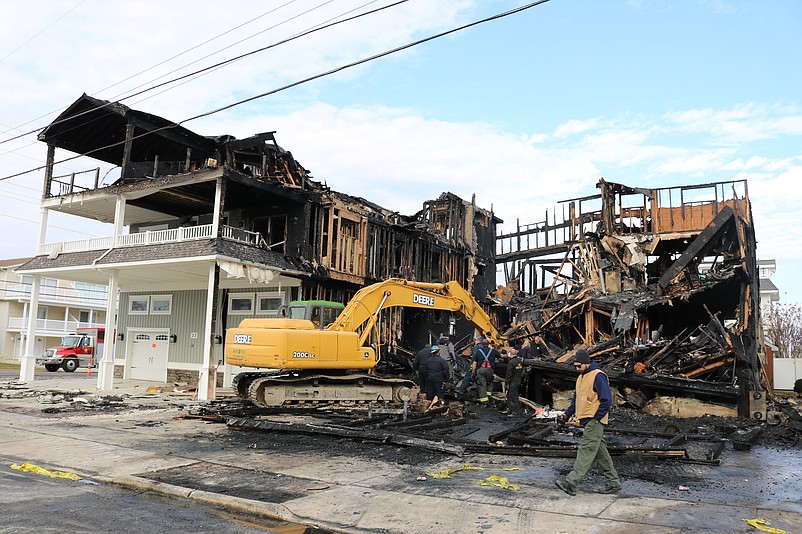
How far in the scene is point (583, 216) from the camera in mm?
25891

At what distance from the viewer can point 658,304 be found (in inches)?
744

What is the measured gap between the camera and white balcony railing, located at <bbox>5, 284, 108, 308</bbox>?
49406mm

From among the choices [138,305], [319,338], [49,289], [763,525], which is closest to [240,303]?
[138,305]

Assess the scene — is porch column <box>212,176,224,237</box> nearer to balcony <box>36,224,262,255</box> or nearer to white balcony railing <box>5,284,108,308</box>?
balcony <box>36,224,262,255</box>

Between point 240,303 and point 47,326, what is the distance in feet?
112

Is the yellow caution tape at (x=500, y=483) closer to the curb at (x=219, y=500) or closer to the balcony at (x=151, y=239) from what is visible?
the curb at (x=219, y=500)

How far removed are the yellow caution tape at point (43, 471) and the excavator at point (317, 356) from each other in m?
5.49

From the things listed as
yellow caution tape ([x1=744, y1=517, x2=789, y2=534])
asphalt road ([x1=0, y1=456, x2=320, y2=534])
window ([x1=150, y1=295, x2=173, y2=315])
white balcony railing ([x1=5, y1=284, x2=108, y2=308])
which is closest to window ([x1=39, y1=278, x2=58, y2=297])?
white balcony railing ([x1=5, y1=284, x2=108, y2=308])

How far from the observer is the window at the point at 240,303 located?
76.1ft

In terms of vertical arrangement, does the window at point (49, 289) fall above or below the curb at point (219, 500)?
above

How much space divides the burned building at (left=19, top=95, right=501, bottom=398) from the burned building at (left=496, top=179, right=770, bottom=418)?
6.35 m

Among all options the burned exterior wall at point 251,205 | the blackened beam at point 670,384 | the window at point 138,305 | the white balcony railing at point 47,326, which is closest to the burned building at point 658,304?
the blackened beam at point 670,384

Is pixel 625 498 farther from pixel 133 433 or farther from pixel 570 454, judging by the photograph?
pixel 133 433

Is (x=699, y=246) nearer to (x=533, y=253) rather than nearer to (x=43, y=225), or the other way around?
(x=533, y=253)
